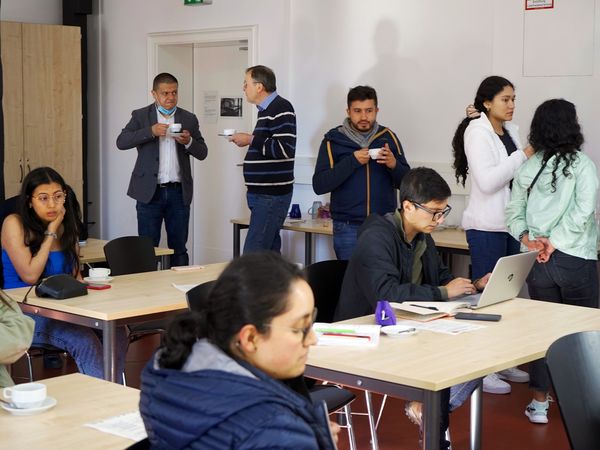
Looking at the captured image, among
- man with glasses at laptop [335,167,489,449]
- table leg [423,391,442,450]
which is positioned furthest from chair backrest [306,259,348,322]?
table leg [423,391,442,450]

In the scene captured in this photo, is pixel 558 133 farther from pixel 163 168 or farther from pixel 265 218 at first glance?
pixel 163 168

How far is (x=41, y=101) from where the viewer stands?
8656 mm

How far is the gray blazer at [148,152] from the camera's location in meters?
6.97

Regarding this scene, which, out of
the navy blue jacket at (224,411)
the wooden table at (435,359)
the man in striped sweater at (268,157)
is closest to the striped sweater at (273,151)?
the man in striped sweater at (268,157)

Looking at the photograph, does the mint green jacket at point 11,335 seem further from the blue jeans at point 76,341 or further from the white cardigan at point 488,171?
the white cardigan at point 488,171

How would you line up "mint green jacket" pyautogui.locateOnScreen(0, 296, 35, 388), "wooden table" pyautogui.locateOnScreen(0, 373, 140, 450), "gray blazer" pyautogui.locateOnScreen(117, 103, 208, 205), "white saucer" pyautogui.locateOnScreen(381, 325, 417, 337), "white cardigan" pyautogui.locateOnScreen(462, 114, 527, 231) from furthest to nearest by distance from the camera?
"gray blazer" pyautogui.locateOnScreen(117, 103, 208, 205) → "white cardigan" pyautogui.locateOnScreen(462, 114, 527, 231) → "white saucer" pyautogui.locateOnScreen(381, 325, 417, 337) → "mint green jacket" pyautogui.locateOnScreen(0, 296, 35, 388) → "wooden table" pyautogui.locateOnScreen(0, 373, 140, 450)

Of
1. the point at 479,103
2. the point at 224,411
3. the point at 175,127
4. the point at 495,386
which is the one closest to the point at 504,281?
the point at 495,386

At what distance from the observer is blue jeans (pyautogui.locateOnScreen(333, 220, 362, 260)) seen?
5988 millimetres

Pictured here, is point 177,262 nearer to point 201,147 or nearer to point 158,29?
point 201,147

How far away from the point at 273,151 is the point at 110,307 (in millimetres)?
2465

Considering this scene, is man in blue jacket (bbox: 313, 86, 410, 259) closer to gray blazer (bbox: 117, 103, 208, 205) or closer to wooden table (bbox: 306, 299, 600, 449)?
gray blazer (bbox: 117, 103, 208, 205)

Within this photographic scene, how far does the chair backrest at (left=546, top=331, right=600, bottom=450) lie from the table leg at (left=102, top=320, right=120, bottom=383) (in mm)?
1899

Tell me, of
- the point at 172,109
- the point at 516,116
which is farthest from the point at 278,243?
the point at 516,116

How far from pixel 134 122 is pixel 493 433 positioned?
3.68 meters
